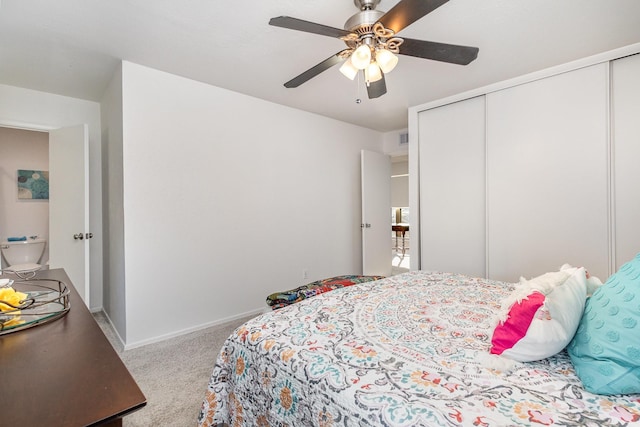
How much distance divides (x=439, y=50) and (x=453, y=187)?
6.42 feet

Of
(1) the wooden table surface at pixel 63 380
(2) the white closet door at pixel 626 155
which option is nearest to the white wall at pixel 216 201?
(1) the wooden table surface at pixel 63 380

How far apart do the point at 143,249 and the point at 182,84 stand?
1545 mm

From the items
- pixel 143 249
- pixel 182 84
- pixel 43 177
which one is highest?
pixel 182 84

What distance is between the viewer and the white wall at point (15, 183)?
147 inches

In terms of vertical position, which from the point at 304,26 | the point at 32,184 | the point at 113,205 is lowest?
the point at 113,205

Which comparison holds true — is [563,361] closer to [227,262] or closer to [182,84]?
[227,262]

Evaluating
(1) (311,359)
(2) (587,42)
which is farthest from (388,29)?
(2) (587,42)

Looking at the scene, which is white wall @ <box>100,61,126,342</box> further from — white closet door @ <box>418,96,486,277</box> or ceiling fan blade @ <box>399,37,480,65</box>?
white closet door @ <box>418,96,486,277</box>

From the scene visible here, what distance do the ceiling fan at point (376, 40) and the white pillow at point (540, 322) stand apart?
1260mm

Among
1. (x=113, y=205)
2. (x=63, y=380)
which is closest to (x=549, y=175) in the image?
(x=63, y=380)

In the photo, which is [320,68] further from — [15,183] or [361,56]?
[15,183]

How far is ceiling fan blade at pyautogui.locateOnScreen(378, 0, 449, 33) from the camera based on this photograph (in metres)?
1.26

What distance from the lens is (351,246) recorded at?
14.1ft

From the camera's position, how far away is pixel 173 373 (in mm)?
2107
